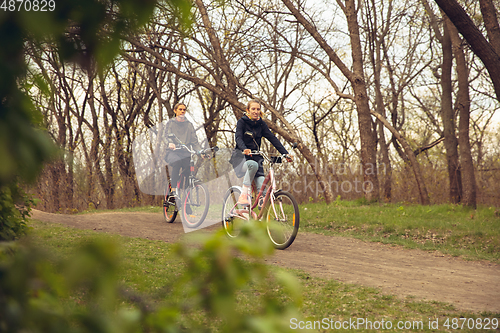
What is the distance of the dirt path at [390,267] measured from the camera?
478cm

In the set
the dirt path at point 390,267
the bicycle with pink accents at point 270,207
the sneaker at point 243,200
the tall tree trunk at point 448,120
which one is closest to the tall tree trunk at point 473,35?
the dirt path at point 390,267

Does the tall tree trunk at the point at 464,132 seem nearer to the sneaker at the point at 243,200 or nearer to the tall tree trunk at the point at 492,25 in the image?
the tall tree trunk at the point at 492,25

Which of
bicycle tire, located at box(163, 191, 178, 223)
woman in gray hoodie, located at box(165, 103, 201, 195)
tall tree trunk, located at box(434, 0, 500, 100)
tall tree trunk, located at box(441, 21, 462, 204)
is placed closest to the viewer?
tall tree trunk, located at box(434, 0, 500, 100)

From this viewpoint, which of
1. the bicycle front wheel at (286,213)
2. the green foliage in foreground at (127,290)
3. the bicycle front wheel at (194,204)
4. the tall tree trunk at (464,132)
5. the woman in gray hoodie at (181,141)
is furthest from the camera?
the tall tree trunk at (464,132)

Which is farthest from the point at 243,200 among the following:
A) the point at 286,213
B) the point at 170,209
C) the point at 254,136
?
the point at 170,209

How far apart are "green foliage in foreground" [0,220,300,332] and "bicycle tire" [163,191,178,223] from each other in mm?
9260

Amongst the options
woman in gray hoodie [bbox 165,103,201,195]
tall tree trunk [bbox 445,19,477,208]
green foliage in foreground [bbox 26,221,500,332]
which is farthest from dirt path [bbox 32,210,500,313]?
tall tree trunk [bbox 445,19,477,208]

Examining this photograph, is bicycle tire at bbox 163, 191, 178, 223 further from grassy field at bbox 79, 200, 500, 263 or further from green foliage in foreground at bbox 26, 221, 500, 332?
green foliage in foreground at bbox 26, 221, 500, 332

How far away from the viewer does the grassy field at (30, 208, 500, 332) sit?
2.38 ft

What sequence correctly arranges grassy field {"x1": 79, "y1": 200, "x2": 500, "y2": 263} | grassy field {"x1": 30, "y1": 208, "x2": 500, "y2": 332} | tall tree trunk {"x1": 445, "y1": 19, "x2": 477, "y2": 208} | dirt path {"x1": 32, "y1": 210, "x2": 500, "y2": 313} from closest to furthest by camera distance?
grassy field {"x1": 30, "y1": 208, "x2": 500, "y2": 332} < dirt path {"x1": 32, "y1": 210, "x2": 500, "y2": 313} < grassy field {"x1": 79, "y1": 200, "x2": 500, "y2": 263} < tall tree trunk {"x1": 445, "y1": 19, "x2": 477, "y2": 208}

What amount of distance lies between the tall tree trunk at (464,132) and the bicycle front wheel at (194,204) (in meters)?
7.60

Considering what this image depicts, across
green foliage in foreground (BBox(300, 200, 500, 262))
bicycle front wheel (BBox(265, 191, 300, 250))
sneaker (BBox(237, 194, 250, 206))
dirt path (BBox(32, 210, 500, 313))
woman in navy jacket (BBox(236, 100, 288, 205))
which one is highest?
woman in navy jacket (BBox(236, 100, 288, 205))

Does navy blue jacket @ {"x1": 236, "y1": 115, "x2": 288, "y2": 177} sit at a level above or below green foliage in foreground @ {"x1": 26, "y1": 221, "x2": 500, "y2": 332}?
above

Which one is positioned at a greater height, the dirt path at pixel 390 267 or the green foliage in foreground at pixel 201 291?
the green foliage in foreground at pixel 201 291
